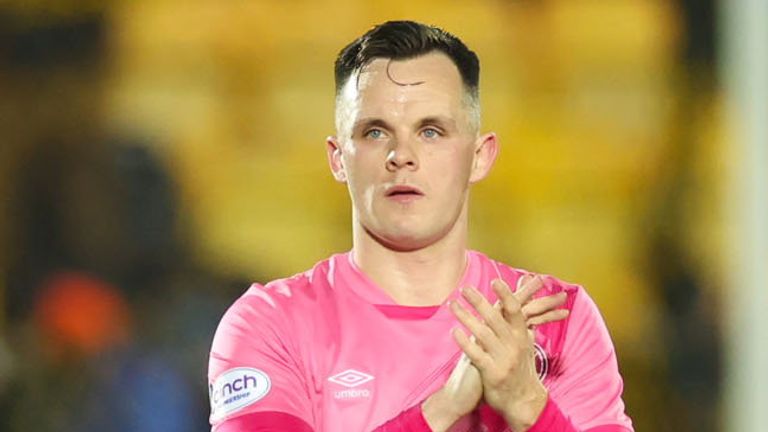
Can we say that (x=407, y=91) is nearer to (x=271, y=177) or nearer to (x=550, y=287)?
(x=550, y=287)

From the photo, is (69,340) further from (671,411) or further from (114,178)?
(671,411)

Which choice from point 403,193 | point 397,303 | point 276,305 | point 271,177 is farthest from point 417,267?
point 271,177

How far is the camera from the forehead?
2625 millimetres

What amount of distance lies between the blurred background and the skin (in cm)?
162

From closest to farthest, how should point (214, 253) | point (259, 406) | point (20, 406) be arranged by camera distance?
1. point (259, 406)
2. point (20, 406)
3. point (214, 253)

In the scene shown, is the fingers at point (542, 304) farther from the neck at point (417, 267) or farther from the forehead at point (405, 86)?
the forehead at point (405, 86)

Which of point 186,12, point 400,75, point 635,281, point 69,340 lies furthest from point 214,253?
point 400,75

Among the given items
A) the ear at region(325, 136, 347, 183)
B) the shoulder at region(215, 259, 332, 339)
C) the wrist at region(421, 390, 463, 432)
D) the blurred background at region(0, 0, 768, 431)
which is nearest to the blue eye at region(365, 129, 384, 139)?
the ear at region(325, 136, 347, 183)

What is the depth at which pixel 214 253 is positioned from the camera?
4.42m

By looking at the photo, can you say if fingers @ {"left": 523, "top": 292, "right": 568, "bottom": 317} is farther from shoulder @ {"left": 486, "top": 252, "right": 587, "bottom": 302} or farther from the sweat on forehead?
the sweat on forehead

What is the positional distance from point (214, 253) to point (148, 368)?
0.45m

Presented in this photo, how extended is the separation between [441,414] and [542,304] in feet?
0.89

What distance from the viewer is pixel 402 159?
2574 millimetres

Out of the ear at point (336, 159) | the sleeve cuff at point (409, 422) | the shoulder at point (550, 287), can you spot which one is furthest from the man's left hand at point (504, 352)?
the ear at point (336, 159)
